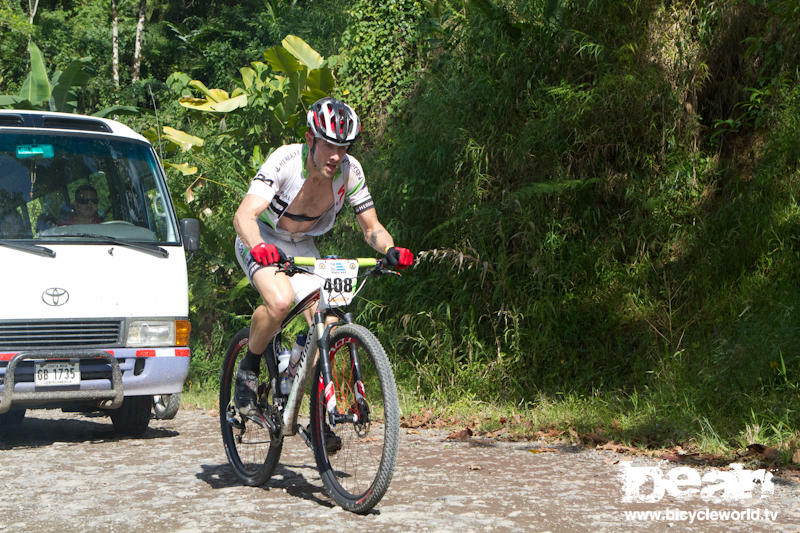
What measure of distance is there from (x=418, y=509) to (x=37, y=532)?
1924 millimetres

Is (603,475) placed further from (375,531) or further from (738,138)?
(738,138)

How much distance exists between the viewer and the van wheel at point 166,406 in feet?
30.2

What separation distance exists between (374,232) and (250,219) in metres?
0.78

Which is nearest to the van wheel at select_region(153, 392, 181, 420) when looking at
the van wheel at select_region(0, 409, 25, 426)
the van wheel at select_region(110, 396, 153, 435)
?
the van wheel at select_region(110, 396, 153, 435)

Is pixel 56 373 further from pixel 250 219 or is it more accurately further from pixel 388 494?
pixel 388 494

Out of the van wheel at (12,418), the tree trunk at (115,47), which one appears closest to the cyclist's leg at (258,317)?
the van wheel at (12,418)

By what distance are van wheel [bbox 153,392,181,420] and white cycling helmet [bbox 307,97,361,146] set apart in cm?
477

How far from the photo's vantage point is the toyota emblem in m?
7.29

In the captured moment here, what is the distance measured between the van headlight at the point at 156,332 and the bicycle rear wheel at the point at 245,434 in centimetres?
152

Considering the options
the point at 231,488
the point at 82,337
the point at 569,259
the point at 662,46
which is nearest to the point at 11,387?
the point at 82,337

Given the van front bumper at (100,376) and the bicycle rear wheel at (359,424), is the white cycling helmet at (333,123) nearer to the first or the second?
the bicycle rear wheel at (359,424)

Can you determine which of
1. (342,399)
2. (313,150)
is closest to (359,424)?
(342,399)

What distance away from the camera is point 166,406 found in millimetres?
9289

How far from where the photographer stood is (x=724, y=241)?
8367mm
